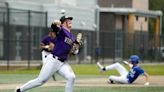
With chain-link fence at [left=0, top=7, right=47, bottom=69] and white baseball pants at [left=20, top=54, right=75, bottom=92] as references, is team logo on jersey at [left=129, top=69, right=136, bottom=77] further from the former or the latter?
chain-link fence at [left=0, top=7, right=47, bottom=69]

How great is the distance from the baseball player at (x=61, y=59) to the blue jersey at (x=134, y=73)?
7.56 m

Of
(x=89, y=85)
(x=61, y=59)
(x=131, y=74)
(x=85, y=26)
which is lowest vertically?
(x=89, y=85)

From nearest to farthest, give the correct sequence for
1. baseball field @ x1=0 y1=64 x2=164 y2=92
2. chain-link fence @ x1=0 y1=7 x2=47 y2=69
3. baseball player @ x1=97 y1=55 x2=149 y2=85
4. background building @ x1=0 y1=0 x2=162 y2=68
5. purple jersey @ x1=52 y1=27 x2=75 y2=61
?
purple jersey @ x1=52 y1=27 x2=75 y2=61 → baseball field @ x1=0 y1=64 x2=164 y2=92 → baseball player @ x1=97 y1=55 x2=149 y2=85 → chain-link fence @ x1=0 y1=7 x2=47 y2=69 → background building @ x1=0 y1=0 x2=162 y2=68

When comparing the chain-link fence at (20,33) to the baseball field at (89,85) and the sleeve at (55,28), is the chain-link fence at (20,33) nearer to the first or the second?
the baseball field at (89,85)

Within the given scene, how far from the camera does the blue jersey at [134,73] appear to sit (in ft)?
68.1

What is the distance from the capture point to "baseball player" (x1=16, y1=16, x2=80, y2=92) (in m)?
13.2

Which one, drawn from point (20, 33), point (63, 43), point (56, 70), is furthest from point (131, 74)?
point (20, 33)

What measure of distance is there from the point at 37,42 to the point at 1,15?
3.71 metres

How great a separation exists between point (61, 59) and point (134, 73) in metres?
8.04

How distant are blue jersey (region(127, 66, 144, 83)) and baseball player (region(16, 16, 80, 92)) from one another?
7.56m

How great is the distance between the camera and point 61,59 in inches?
523

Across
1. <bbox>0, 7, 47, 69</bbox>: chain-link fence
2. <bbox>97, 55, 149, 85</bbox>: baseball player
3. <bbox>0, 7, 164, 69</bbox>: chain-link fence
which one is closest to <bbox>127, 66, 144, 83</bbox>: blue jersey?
<bbox>97, 55, 149, 85</bbox>: baseball player

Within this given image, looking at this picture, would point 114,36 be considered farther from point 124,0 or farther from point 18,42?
point 124,0

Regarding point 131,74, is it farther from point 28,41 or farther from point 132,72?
point 28,41
